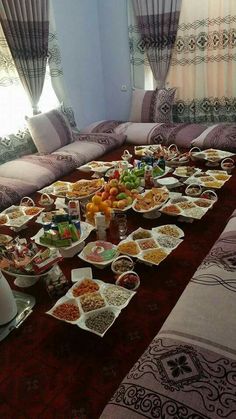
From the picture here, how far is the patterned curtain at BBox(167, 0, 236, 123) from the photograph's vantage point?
3451mm

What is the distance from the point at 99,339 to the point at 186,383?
1.17 feet

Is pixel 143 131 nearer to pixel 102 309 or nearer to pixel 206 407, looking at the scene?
pixel 102 309

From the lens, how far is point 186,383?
2.75ft

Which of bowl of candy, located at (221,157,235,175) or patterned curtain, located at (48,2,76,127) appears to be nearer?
bowl of candy, located at (221,157,235,175)

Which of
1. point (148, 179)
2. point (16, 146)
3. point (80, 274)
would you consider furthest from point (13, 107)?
point (80, 274)

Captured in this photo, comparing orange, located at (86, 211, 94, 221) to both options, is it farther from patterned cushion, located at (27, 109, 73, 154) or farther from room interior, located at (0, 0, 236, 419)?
patterned cushion, located at (27, 109, 73, 154)

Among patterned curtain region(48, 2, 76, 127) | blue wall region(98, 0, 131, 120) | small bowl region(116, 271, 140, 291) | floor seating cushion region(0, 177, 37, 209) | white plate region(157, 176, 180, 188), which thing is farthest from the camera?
blue wall region(98, 0, 131, 120)

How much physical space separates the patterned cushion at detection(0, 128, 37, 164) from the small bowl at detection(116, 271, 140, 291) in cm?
227

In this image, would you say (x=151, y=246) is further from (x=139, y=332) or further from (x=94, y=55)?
(x=94, y=55)

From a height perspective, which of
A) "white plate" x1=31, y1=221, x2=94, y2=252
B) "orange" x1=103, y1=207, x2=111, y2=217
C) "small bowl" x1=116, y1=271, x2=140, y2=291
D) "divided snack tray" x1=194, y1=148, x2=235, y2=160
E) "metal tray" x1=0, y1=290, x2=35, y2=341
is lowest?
"metal tray" x1=0, y1=290, x2=35, y2=341

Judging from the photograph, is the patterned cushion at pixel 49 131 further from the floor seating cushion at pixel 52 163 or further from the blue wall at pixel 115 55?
the blue wall at pixel 115 55

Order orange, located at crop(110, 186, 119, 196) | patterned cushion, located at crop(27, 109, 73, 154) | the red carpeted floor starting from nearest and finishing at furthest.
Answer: the red carpeted floor → orange, located at crop(110, 186, 119, 196) → patterned cushion, located at crop(27, 109, 73, 154)

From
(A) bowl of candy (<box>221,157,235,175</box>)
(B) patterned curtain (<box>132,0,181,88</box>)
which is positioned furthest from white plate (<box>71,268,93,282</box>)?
(B) patterned curtain (<box>132,0,181,88</box>)

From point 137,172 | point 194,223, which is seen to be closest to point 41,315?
point 194,223
